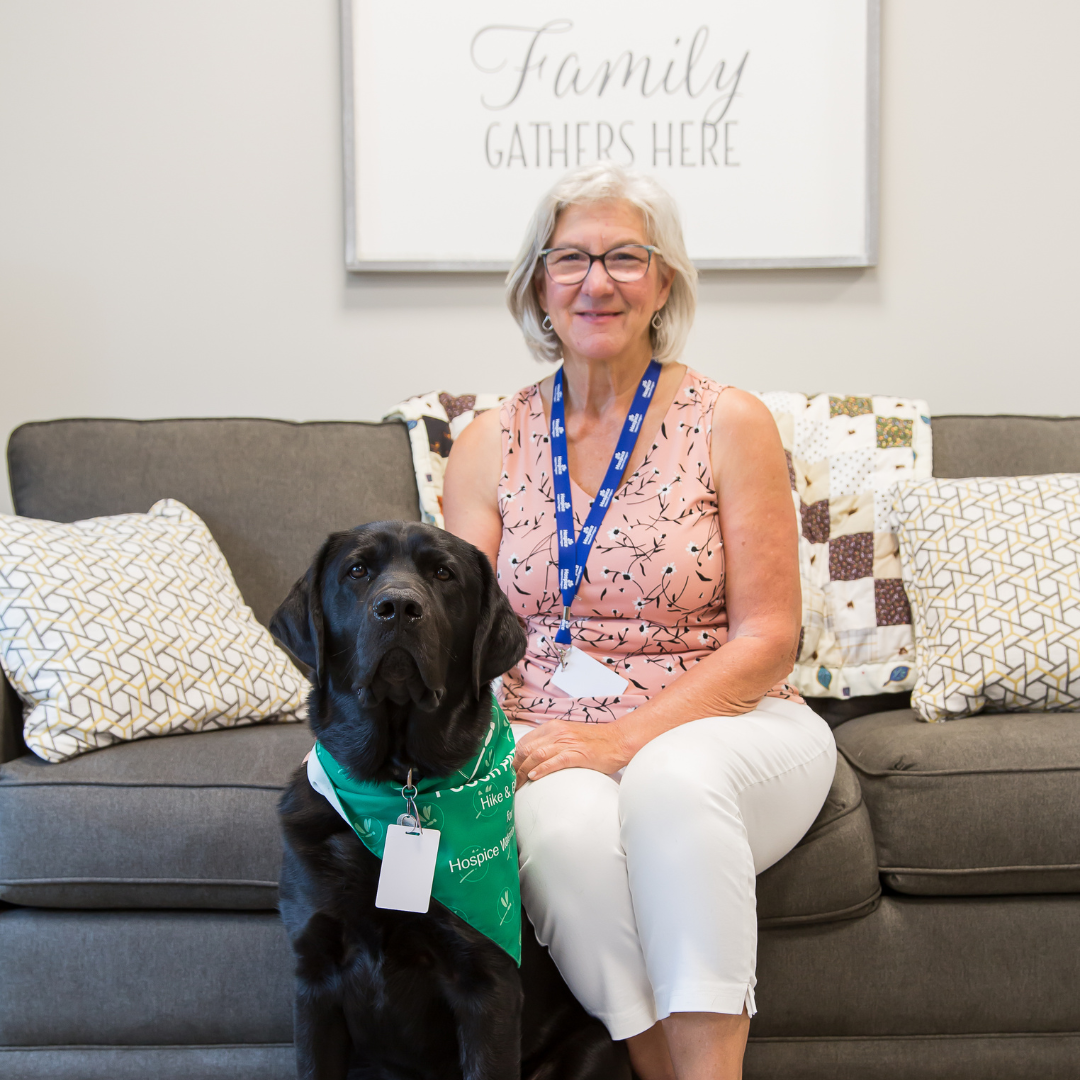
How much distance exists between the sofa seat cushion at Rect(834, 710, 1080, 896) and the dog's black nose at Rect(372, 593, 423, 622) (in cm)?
83

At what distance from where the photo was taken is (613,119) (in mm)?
2428

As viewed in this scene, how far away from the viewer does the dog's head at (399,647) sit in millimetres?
1093

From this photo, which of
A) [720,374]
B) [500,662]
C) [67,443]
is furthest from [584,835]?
[720,374]

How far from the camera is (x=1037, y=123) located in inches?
96.7

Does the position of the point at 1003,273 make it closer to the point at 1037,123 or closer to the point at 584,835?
the point at 1037,123

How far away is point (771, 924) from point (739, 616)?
441 mm

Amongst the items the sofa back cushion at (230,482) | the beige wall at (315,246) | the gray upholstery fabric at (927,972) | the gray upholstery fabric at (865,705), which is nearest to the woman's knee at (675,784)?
the gray upholstery fabric at (927,972)

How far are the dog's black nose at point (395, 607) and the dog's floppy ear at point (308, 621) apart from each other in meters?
0.13

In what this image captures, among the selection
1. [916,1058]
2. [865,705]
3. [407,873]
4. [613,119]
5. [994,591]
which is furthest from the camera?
[613,119]

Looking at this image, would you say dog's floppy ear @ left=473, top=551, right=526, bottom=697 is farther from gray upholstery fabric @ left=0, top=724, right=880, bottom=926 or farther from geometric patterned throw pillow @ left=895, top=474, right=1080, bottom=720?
geometric patterned throw pillow @ left=895, top=474, right=1080, bottom=720

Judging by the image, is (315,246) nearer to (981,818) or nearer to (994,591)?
(994,591)

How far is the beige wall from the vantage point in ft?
7.91

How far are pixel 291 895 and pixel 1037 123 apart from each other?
98.7 inches

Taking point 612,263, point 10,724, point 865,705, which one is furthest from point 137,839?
point 865,705
